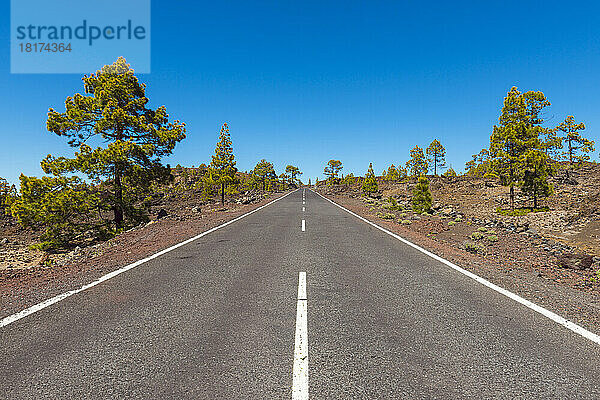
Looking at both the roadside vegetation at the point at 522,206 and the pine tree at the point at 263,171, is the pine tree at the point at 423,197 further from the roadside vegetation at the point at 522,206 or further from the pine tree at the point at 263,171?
the pine tree at the point at 263,171

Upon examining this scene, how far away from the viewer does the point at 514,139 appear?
2281cm

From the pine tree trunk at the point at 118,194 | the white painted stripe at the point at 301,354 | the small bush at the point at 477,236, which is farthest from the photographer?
the pine tree trunk at the point at 118,194

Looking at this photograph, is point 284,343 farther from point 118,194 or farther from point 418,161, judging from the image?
point 418,161

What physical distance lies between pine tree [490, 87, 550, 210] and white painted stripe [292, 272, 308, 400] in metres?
24.0

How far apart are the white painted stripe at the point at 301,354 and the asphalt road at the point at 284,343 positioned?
0.18 ft

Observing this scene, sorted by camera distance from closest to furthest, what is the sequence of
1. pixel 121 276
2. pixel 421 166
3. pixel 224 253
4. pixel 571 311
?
pixel 571 311 < pixel 121 276 < pixel 224 253 < pixel 421 166

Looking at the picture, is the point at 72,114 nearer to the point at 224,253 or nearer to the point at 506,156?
the point at 224,253

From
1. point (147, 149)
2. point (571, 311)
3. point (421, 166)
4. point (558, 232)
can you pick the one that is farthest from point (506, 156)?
point (421, 166)

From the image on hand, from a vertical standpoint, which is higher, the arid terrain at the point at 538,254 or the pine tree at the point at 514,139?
the pine tree at the point at 514,139

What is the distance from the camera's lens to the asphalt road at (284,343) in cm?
275

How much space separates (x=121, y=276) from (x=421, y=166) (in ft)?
233

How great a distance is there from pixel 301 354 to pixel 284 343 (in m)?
0.31

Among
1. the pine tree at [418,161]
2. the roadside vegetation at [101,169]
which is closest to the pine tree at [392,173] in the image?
the pine tree at [418,161]

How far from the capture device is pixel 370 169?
4750cm
